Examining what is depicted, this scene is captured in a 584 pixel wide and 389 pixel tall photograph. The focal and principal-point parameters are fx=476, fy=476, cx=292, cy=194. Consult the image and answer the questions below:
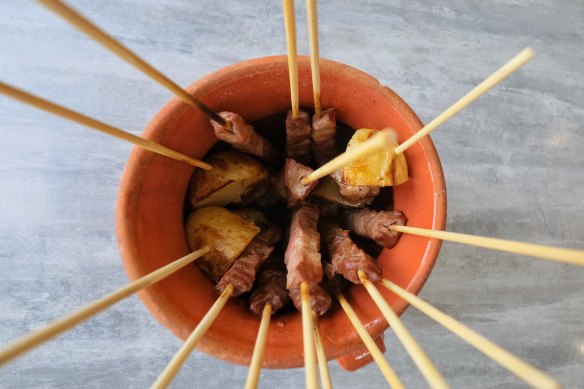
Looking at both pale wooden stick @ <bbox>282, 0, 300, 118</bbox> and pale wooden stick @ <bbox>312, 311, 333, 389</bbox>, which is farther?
pale wooden stick @ <bbox>312, 311, 333, 389</bbox>

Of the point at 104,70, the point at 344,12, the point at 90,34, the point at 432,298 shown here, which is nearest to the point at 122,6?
the point at 104,70

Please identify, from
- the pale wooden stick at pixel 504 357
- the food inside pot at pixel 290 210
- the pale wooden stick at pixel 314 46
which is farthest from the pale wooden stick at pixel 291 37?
the pale wooden stick at pixel 504 357

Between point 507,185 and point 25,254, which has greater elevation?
point 25,254

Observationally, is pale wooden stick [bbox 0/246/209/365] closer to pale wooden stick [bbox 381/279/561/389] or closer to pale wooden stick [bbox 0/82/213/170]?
pale wooden stick [bbox 0/82/213/170]

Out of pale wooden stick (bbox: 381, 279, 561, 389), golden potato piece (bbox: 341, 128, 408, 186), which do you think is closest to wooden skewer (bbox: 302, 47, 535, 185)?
golden potato piece (bbox: 341, 128, 408, 186)

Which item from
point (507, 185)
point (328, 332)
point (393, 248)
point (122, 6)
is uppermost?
point (122, 6)

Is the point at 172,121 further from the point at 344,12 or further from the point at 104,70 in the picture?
the point at 344,12

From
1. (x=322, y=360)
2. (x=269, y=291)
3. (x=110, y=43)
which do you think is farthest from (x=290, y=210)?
(x=110, y=43)
